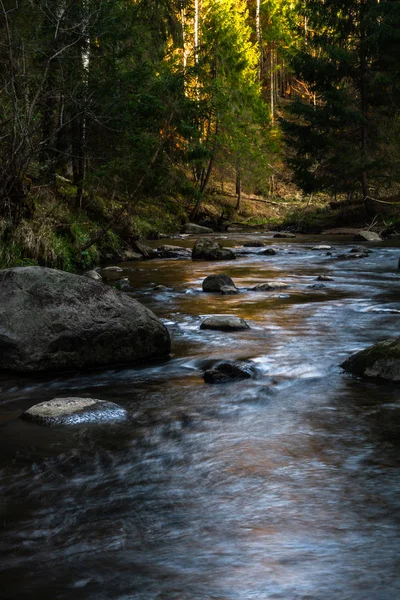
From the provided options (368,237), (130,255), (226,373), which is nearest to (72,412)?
(226,373)

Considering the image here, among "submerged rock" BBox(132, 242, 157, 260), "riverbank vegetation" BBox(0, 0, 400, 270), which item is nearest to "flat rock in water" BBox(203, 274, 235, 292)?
"riverbank vegetation" BBox(0, 0, 400, 270)

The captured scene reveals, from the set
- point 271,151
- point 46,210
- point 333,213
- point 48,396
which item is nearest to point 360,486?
point 48,396

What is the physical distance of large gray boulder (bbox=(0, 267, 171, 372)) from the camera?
610 cm

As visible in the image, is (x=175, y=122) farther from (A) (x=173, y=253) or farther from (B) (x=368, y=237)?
(B) (x=368, y=237)

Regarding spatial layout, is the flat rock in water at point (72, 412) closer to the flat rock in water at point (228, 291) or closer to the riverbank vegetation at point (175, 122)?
the riverbank vegetation at point (175, 122)

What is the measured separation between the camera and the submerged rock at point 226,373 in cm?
590

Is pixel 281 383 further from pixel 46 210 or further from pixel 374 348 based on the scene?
pixel 46 210

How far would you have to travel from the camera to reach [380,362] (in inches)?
231

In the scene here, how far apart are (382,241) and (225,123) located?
13288 millimetres

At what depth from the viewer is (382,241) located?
23594 mm

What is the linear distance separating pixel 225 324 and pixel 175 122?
513 inches

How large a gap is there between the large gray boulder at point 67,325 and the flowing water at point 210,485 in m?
0.24

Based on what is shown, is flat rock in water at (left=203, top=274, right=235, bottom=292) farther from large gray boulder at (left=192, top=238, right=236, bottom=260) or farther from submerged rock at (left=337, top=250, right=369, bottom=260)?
submerged rock at (left=337, top=250, right=369, bottom=260)

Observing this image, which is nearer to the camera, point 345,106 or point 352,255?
point 352,255
